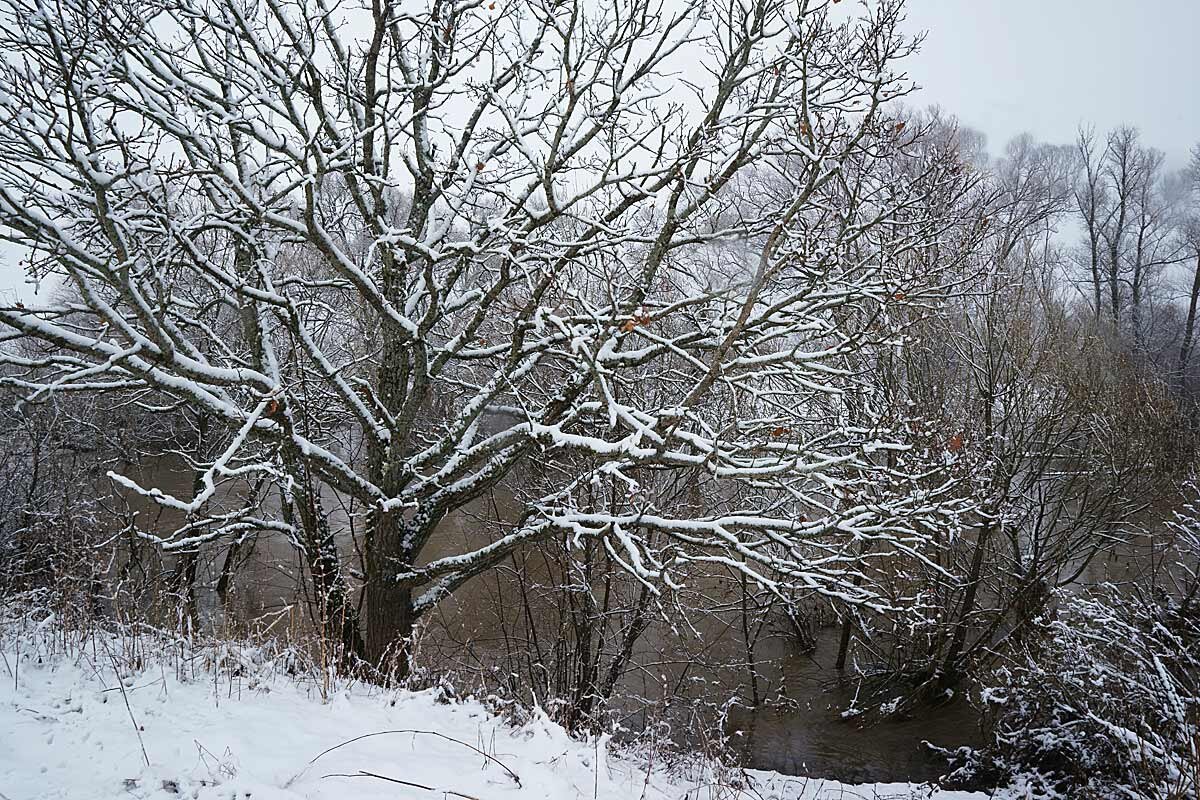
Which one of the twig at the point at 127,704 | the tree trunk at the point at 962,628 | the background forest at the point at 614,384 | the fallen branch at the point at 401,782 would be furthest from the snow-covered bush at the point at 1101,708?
the twig at the point at 127,704

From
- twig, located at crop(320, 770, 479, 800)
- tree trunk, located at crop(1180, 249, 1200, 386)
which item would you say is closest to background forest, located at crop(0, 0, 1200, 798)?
twig, located at crop(320, 770, 479, 800)

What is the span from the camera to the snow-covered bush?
18.1ft

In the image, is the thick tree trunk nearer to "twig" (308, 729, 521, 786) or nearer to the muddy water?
the muddy water

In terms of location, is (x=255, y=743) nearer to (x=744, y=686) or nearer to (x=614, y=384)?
(x=614, y=384)

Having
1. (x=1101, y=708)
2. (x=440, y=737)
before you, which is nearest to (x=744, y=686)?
(x=1101, y=708)

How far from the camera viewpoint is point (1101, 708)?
6.30m

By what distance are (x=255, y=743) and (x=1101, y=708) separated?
7.04 m

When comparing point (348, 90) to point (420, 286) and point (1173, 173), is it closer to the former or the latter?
point (420, 286)

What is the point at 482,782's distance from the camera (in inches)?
137

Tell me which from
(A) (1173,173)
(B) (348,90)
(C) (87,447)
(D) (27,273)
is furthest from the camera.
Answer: (A) (1173,173)

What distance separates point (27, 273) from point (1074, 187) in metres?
35.2

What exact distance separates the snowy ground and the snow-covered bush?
11.1 ft

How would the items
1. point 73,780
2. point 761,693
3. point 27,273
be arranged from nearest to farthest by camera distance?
point 73,780 → point 27,273 → point 761,693

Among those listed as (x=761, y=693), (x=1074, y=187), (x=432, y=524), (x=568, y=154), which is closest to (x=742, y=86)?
(x=568, y=154)
